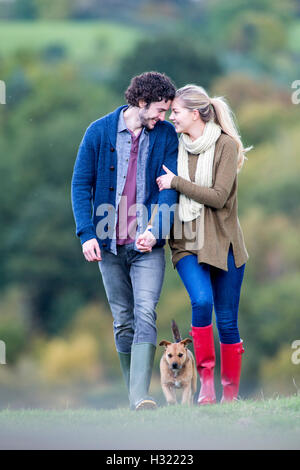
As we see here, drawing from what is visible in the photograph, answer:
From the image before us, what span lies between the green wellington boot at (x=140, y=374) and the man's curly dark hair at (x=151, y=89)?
1356 millimetres

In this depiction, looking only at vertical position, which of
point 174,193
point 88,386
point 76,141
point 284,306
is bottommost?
point 88,386

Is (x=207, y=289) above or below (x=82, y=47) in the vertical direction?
below

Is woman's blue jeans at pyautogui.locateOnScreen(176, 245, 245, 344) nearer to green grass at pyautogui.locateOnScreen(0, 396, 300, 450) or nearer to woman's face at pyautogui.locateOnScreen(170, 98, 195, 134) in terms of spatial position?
green grass at pyautogui.locateOnScreen(0, 396, 300, 450)

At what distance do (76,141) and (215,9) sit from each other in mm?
19073

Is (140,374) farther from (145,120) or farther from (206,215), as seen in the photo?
(145,120)

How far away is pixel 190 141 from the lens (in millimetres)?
5121

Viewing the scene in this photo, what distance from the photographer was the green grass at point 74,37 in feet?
175

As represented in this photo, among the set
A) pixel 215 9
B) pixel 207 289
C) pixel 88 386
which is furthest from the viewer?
pixel 215 9

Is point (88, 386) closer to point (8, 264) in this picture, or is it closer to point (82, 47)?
point (8, 264)

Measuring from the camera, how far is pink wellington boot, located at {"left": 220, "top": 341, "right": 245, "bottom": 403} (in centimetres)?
530

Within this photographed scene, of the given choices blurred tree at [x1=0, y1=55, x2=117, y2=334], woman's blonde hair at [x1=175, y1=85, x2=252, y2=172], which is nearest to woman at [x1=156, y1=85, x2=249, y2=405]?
woman's blonde hair at [x1=175, y1=85, x2=252, y2=172]

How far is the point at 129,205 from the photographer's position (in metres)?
5.16

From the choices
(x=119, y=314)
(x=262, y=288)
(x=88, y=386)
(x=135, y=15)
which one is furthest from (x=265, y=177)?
(x=119, y=314)

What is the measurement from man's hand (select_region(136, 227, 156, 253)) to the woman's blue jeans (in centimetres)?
21
